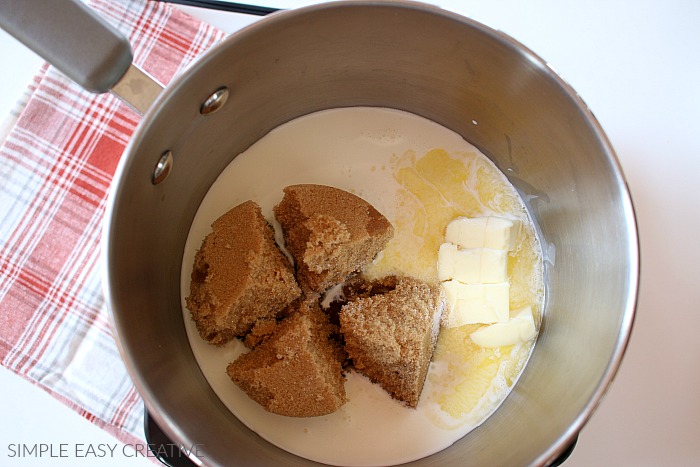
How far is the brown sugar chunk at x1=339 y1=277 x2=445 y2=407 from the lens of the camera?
3.59 feet

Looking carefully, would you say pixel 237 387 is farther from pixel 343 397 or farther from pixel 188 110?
pixel 188 110

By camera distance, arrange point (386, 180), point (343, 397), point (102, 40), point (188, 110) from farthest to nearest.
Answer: point (386, 180) → point (343, 397) → point (188, 110) → point (102, 40)

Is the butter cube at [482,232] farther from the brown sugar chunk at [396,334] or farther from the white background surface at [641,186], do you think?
the white background surface at [641,186]

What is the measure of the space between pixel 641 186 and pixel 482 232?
0.37 meters

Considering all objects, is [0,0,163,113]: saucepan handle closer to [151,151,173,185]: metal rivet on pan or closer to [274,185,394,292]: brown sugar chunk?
[151,151,173,185]: metal rivet on pan

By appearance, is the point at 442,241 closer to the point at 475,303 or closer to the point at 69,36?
the point at 475,303

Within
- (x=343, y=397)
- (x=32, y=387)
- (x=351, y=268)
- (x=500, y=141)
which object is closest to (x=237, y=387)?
(x=343, y=397)

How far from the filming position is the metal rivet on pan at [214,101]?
3.30 feet

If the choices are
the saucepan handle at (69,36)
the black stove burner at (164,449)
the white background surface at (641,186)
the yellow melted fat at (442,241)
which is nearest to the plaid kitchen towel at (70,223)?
the white background surface at (641,186)

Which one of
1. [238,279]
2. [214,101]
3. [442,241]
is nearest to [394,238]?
[442,241]

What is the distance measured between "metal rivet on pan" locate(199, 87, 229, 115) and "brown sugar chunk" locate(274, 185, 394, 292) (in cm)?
21

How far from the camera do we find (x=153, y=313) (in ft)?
3.39

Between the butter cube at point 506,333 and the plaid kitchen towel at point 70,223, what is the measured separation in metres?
0.70

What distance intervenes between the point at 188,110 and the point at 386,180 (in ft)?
1.47
